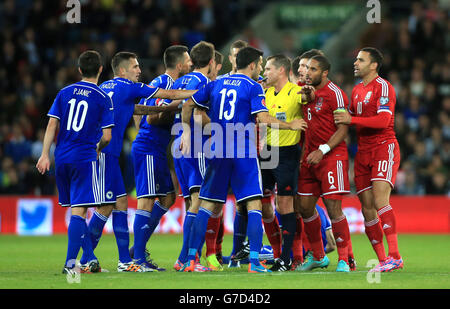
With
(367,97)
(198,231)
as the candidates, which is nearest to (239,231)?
(198,231)

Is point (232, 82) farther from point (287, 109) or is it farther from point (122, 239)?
point (122, 239)

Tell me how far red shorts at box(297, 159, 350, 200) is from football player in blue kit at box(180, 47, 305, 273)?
65cm

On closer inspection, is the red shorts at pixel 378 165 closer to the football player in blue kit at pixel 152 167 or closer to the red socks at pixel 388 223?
the red socks at pixel 388 223

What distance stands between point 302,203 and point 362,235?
7.93m

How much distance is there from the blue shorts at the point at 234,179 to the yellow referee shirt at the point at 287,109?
894 mm

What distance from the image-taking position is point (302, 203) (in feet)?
31.5

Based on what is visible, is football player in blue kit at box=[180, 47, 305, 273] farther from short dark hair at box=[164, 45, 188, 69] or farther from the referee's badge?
short dark hair at box=[164, 45, 188, 69]

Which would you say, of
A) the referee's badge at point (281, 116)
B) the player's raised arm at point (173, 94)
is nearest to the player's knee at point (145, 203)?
the player's raised arm at point (173, 94)

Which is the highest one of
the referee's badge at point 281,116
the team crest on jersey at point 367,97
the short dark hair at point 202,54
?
the short dark hair at point 202,54

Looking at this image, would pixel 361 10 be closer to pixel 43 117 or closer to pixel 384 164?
pixel 43 117

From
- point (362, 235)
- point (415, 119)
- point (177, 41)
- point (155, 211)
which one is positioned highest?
point (177, 41)

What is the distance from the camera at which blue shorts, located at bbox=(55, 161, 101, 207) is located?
8.81 metres

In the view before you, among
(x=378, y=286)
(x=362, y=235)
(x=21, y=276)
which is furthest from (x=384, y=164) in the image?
(x=362, y=235)

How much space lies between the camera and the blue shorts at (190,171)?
9.81 metres
